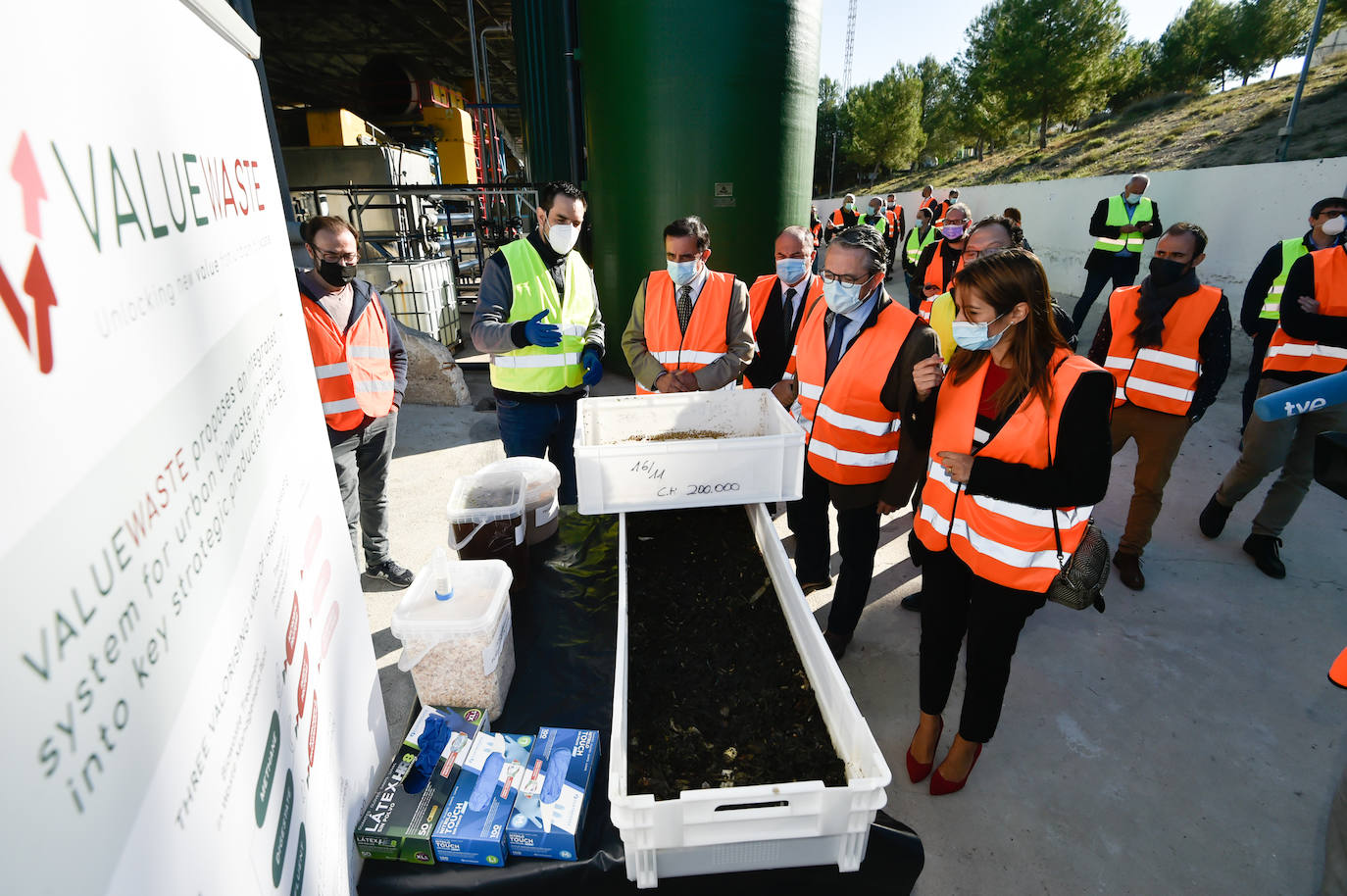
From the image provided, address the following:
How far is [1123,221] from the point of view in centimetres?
698

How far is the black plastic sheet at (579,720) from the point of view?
1310 millimetres

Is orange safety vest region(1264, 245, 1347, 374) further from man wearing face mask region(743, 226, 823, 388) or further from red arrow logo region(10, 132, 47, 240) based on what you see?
red arrow logo region(10, 132, 47, 240)

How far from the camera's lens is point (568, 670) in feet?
6.00

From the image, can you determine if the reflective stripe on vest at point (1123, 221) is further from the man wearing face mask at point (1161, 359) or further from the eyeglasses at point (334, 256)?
the eyeglasses at point (334, 256)

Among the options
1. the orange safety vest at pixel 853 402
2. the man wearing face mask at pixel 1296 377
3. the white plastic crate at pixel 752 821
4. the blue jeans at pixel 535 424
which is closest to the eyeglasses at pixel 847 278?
Result: the orange safety vest at pixel 853 402

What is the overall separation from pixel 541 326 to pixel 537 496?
0.92 metres

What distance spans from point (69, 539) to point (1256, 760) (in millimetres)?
3477

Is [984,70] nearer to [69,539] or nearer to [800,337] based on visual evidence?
[800,337]

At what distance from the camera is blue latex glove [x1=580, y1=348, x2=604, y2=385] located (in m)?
3.21

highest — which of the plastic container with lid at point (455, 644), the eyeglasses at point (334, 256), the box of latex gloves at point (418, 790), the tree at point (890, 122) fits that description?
the tree at point (890, 122)

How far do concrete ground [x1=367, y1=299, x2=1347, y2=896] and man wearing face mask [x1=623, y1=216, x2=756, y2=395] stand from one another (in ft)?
4.41

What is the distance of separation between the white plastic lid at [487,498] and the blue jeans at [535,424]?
0.80m

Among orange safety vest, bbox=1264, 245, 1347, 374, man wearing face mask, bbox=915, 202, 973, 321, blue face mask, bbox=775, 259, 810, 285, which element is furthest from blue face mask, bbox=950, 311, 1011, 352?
man wearing face mask, bbox=915, 202, 973, 321

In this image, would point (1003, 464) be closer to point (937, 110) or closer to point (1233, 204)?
point (1233, 204)
